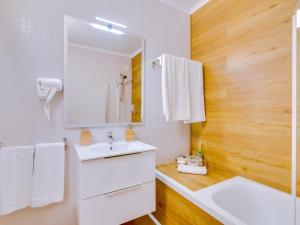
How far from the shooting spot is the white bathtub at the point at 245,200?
115 cm

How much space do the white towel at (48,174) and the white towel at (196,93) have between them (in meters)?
1.30

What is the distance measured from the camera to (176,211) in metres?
1.34

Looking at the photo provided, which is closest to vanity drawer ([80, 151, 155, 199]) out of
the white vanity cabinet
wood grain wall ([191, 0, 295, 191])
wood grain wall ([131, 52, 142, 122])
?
the white vanity cabinet

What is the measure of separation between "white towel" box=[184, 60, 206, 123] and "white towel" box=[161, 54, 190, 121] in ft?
0.29

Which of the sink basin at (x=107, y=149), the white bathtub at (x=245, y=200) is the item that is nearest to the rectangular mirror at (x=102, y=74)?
the sink basin at (x=107, y=149)

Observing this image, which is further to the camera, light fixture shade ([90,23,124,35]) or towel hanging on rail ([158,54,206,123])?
towel hanging on rail ([158,54,206,123])

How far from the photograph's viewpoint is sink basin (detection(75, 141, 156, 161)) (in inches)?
43.7

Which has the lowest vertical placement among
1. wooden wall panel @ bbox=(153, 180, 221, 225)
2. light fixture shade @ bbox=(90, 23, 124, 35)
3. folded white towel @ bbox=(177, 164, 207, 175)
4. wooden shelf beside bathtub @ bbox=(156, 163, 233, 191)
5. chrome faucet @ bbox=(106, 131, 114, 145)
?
wooden wall panel @ bbox=(153, 180, 221, 225)

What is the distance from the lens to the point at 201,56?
1.97m

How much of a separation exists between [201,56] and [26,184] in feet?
7.17

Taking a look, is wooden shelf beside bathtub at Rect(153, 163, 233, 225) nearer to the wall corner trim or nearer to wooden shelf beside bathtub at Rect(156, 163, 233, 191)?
wooden shelf beside bathtub at Rect(156, 163, 233, 191)

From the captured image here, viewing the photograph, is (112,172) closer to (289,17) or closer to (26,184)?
(26,184)

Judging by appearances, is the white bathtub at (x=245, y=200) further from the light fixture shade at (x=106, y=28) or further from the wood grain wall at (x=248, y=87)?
the light fixture shade at (x=106, y=28)

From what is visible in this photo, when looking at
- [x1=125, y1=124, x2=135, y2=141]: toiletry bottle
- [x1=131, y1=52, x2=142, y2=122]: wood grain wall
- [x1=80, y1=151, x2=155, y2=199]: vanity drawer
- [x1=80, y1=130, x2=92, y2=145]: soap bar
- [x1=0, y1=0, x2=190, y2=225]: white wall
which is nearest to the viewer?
[x1=80, y1=151, x2=155, y2=199]: vanity drawer
